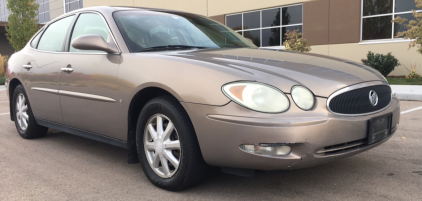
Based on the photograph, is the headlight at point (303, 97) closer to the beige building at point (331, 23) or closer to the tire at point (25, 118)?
the tire at point (25, 118)

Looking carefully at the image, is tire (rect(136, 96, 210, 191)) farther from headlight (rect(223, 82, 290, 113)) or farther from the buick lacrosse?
headlight (rect(223, 82, 290, 113))

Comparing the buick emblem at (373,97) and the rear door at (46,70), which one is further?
the rear door at (46,70)

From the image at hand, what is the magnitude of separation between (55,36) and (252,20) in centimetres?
1445

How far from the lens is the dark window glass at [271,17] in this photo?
1705cm

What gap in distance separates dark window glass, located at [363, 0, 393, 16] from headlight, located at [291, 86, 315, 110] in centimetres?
1318

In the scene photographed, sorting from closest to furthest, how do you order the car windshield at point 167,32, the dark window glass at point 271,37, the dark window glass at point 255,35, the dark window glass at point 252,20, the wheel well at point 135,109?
the wheel well at point 135,109 < the car windshield at point 167,32 < the dark window glass at point 271,37 < the dark window glass at point 252,20 < the dark window glass at point 255,35

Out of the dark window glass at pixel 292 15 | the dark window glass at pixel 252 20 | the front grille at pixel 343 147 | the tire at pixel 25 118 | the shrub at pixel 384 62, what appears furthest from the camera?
the dark window glass at pixel 252 20

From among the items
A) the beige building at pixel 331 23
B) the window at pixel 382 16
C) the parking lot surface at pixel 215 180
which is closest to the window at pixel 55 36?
the parking lot surface at pixel 215 180

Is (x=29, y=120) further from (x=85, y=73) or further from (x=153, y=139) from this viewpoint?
(x=153, y=139)

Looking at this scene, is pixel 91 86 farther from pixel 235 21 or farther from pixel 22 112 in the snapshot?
pixel 235 21

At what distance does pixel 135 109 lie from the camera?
321 cm

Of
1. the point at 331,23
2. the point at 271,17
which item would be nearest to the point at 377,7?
the point at 331,23

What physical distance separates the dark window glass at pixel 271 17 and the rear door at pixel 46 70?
13.5 m

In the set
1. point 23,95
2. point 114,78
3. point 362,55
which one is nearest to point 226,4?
point 362,55
